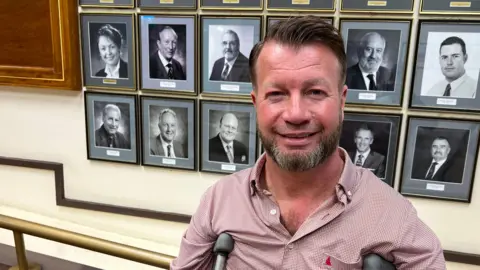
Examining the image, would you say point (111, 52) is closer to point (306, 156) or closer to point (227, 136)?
point (227, 136)

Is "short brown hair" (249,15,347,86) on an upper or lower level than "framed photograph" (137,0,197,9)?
lower

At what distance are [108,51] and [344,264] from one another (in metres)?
1.39

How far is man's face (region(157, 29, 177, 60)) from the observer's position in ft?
5.53

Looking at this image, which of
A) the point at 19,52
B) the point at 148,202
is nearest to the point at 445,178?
the point at 148,202

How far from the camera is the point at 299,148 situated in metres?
0.93

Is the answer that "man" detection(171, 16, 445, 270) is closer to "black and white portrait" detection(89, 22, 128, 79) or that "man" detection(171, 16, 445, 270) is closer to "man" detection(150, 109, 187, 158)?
"man" detection(150, 109, 187, 158)

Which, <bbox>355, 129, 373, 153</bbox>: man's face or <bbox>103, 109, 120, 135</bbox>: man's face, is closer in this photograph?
<bbox>355, 129, 373, 153</bbox>: man's face

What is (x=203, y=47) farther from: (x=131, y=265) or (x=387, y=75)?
(x=131, y=265)

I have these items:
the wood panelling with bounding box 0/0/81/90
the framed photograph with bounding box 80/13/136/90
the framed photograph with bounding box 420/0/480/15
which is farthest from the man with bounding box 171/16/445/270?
the wood panelling with bounding box 0/0/81/90

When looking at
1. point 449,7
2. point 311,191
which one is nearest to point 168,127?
point 311,191

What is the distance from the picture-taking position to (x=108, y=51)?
1777 mm

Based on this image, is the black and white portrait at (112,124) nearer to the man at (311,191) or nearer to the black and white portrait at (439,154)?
the man at (311,191)

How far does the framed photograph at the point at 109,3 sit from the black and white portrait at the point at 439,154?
131 cm

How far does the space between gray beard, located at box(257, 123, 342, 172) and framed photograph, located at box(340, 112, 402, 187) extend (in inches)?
25.0
